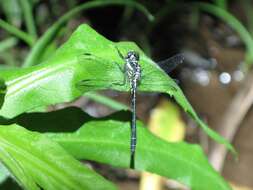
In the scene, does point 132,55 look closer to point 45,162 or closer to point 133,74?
point 133,74

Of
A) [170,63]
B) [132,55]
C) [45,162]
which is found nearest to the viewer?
[45,162]

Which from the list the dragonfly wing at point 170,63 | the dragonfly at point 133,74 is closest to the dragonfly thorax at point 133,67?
the dragonfly at point 133,74

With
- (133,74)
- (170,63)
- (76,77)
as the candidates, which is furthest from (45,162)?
(170,63)

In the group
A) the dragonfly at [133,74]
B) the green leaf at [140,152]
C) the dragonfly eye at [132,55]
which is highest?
the dragonfly eye at [132,55]

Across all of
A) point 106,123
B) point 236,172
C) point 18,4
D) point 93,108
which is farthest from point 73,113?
point 236,172

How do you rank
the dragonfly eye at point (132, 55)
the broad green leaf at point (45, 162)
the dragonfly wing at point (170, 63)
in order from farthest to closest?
the dragonfly wing at point (170, 63) < the dragonfly eye at point (132, 55) < the broad green leaf at point (45, 162)

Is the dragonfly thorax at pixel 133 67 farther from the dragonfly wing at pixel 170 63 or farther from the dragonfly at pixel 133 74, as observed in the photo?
the dragonfly wing at pixel 170 63
